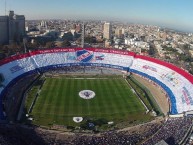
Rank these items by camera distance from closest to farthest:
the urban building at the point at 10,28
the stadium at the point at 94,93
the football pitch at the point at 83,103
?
1. the stadium at the point at 94,93
2. the football pitch at the point at 83,103
3. the urban building at the point at 10,28

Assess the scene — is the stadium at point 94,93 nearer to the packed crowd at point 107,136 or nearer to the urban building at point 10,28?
the packed crowd at point 107,136

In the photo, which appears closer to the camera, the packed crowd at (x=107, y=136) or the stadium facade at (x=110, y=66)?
the packed crowd at (x=107, y=136)

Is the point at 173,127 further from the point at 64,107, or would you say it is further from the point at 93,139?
the point at 64,107

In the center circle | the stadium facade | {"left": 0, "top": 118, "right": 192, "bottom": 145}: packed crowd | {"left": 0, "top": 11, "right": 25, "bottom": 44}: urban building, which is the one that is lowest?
{"left": 0, "top": 118, "right": 192, "bottom": 145}: packed crowd

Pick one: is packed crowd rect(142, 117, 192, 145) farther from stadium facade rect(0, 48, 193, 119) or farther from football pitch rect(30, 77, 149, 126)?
football pitch rect(30, 77, 149, 126)

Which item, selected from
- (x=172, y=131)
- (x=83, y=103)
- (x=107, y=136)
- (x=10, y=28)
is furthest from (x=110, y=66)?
(x=10, y=28)

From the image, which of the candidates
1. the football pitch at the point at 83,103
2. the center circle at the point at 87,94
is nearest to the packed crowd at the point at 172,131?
the football pitch at the point at 83,103

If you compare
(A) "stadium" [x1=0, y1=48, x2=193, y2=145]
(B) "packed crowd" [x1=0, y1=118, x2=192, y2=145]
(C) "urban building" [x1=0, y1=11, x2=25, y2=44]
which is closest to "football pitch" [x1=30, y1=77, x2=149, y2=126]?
(A) "stadium" [x1=0, y1=48, x2=193, y2=145]
